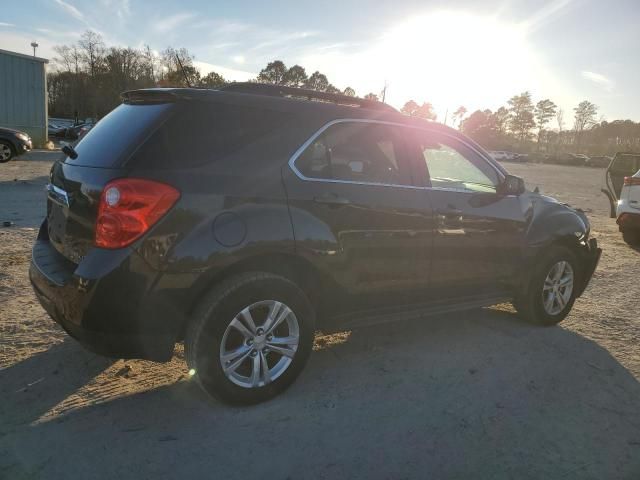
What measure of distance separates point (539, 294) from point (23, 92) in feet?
86.9

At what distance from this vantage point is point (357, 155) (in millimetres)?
3336

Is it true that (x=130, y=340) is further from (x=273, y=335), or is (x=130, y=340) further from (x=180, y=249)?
(x=273, y=335)

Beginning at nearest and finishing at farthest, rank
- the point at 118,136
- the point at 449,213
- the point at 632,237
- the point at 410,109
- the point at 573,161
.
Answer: the point at 118,136
the point at 449,213
the point at 632,237
the point at 410,109
the point at 573,161

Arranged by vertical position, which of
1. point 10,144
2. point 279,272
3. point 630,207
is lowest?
point 279,272

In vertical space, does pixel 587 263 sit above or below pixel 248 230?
below

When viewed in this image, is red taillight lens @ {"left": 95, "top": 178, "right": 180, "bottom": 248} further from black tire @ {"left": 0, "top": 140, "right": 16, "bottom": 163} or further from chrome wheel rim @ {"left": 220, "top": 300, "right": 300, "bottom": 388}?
black tire @ {"left": 0, "top": 140, "right": 16, "bottom": 163}

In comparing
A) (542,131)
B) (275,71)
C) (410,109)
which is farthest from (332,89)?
(542,131)

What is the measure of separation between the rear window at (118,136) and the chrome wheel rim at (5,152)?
1546cm

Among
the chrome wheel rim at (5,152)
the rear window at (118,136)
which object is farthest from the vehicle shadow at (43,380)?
the chrome wheel rim at (5,152)

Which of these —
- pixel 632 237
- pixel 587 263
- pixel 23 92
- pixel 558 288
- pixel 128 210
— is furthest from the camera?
pixel 23 92

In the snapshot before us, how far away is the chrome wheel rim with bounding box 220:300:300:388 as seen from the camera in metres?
2.78

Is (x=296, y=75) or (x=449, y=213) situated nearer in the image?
(x=449, y=213)

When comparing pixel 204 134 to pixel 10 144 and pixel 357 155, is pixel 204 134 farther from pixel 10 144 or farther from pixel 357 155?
pixel 10 144

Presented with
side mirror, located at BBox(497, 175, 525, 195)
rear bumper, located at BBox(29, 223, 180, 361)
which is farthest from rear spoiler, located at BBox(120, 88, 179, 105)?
side mirror, located at BBox(497, 175, 525, 195)
